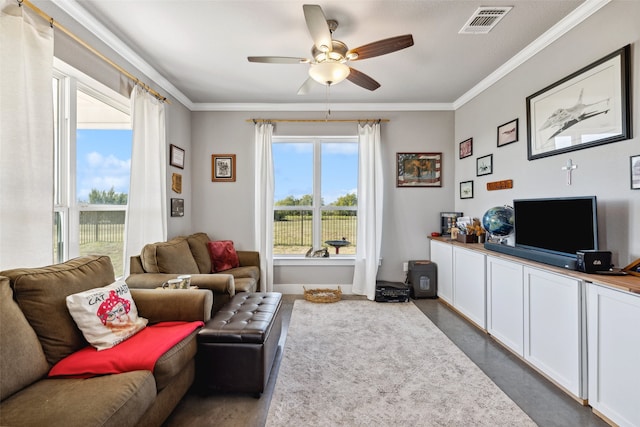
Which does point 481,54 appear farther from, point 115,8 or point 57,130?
point 57,130

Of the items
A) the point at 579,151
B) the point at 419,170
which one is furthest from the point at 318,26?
the point at 419,170

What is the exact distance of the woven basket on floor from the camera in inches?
154

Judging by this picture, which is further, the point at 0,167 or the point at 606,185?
the point at 606,185

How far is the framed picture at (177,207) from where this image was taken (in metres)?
3.73

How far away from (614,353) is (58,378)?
289cm

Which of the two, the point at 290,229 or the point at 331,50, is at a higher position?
the point at 331,50

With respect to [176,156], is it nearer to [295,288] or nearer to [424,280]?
[295,288]

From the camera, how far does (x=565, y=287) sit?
1.97 meters

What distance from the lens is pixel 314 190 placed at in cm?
445

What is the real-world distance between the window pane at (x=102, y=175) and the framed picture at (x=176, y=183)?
0.81m

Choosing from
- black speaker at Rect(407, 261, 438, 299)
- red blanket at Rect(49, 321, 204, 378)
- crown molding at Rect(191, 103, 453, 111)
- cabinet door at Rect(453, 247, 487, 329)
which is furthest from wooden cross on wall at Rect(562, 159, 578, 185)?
red blanket at Rect(49, 321, 204, 378)

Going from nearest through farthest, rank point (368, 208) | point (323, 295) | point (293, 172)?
point (323, 295)
point (368, 208)
point (293, 172)

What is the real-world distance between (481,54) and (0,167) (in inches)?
150

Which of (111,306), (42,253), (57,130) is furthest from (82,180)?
(111,306)
